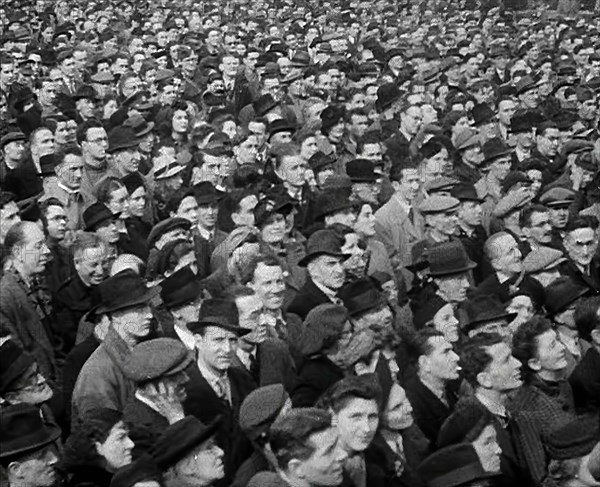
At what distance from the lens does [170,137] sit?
12188 mm

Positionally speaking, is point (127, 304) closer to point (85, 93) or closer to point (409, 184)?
point (409, 184)

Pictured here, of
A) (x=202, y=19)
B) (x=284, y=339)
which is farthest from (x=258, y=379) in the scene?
(x=202, y=19)

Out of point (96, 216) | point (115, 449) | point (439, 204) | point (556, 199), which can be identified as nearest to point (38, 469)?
point (115, 449)

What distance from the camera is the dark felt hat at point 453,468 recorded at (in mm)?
4586

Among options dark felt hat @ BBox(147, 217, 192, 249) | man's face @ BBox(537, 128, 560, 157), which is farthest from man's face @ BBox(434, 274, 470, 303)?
man's face @ BBox(537, 128, 560, 157)

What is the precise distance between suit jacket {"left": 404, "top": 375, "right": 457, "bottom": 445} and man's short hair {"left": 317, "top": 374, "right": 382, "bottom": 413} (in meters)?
0.77

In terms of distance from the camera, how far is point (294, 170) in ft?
32.2

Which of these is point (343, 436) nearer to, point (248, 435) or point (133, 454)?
point (248, 435)

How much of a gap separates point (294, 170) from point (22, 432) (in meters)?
5.55

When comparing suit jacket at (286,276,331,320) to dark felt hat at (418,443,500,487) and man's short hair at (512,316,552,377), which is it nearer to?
man's short hair at (512,316,552,377)

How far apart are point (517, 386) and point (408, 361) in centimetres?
61

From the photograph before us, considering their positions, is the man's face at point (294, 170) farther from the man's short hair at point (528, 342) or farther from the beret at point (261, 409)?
the beret at point (261, 409)

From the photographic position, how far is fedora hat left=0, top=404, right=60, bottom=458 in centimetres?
455

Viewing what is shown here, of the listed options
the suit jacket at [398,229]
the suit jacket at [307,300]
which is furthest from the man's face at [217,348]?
the suit jacket at [398,229]
